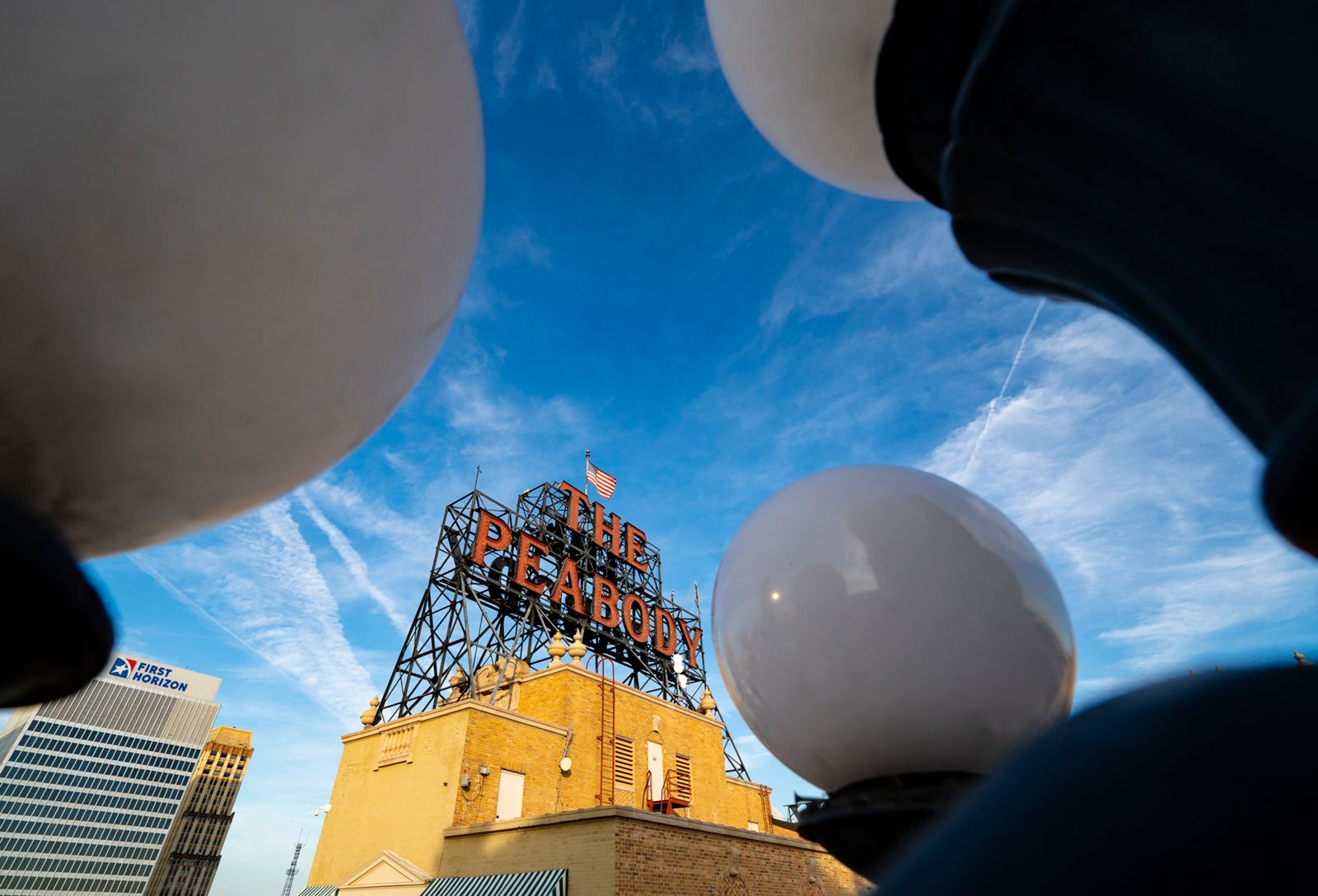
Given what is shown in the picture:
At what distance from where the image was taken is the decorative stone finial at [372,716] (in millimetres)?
17125

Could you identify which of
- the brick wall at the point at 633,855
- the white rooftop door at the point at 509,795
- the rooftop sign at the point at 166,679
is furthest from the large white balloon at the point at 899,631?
the rooftop sign at the point at 166,679

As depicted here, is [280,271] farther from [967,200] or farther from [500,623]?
[500,623]

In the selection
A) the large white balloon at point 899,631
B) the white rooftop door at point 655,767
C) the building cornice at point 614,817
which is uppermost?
the white rooftop door at point 655,767

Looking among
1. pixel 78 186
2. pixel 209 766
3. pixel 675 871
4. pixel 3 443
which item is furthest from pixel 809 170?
pixel 209 766

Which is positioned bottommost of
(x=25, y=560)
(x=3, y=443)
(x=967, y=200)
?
(x=25, y=560)

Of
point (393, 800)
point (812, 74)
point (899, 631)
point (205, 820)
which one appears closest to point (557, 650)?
point (393, 800)

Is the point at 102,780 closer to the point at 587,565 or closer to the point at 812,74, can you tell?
the point at 587,565

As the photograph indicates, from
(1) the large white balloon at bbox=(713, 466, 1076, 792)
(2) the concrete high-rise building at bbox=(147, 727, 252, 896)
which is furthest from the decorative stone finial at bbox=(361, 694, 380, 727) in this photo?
(2) the concrete high-rise building at bbox=(147, 727, 252, 896)

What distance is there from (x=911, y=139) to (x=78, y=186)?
1.74 meters

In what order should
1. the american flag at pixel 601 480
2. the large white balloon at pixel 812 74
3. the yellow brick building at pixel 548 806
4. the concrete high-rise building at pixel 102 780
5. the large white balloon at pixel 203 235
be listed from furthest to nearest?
1. the concrete high-rise building at pixel 102 780
2. the american flag at pixel 601 480
3. the yellow brick building at pixel 548 806
4. the large white balloon at pixel 812 74
5. the large white balloon at pixel 203 235

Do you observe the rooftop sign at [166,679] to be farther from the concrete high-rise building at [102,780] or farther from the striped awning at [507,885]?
the striped awning at [507,885]

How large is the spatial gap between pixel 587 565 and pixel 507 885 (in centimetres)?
1440

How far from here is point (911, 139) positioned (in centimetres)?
183

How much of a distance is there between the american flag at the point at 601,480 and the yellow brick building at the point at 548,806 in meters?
10.8
